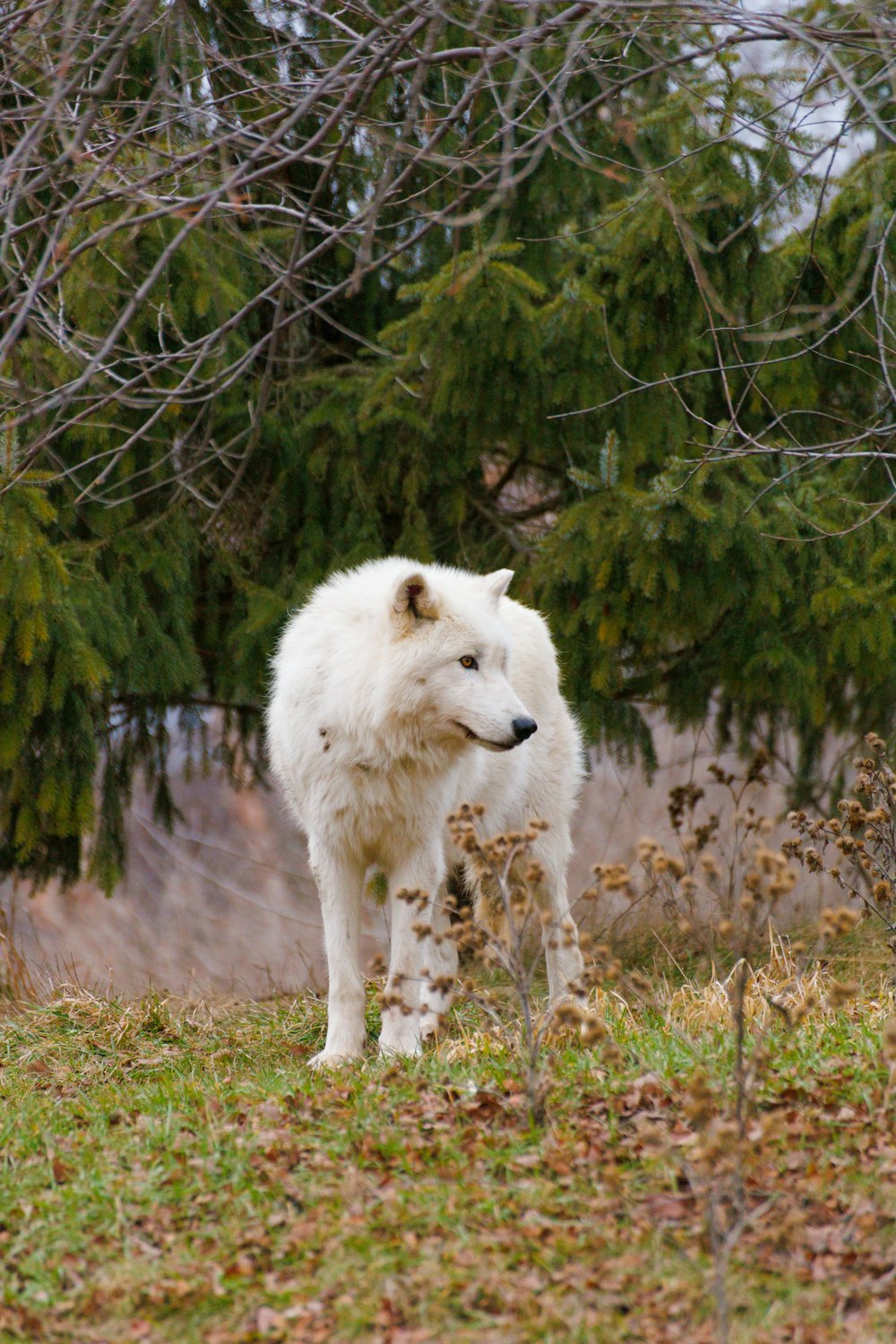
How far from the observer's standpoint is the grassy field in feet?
9.99

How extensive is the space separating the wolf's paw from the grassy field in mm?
223

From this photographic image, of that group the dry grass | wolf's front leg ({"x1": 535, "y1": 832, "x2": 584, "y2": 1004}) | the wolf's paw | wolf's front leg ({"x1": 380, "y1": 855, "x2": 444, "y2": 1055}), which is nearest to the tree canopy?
wolf's front leg ({"x1": 535, "y1": 832, "x2": 584, "y2": 1004})

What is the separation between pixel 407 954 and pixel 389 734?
3.15 feet

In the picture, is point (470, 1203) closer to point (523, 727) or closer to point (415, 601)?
point (523, 727)

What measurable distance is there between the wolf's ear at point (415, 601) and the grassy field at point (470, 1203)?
1.76 meters

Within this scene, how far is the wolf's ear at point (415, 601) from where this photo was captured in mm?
5254

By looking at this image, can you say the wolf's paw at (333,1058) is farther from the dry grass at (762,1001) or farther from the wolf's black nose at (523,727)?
the wolf's black nose at (523,727)

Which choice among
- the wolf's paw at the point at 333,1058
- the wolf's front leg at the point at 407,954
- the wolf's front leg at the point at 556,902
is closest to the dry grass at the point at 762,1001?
the wolf's front leg at the point at 556,902

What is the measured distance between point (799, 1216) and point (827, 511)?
5.10m

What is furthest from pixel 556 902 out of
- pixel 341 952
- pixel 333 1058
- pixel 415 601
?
pixel 415 601

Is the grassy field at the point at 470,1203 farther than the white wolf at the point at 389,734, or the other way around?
the white wolf at the point at 389,734

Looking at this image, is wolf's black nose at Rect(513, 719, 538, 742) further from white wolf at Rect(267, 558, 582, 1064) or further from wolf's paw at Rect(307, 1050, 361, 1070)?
wolf's paw at Rect(307, 1050, 361, 1070)

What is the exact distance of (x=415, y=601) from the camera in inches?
209

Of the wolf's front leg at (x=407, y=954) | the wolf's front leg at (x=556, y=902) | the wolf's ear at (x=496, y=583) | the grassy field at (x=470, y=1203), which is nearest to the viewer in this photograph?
the grassy field at (x=470, y=1203)
